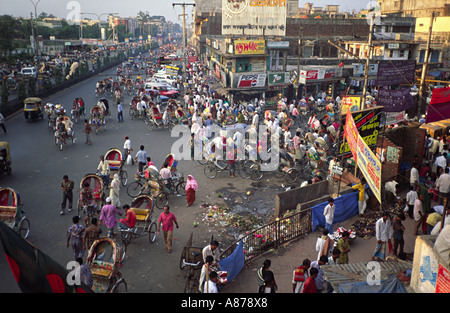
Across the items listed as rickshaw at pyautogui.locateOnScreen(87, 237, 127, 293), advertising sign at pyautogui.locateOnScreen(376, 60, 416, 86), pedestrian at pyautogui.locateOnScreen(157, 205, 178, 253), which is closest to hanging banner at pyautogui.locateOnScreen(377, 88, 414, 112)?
advertising sign at pyautogui.locateOnScreen(376, 60, 416, 86)

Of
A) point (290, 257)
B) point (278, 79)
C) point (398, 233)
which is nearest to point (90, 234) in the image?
point (290, 257)

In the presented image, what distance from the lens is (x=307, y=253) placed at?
1017cm

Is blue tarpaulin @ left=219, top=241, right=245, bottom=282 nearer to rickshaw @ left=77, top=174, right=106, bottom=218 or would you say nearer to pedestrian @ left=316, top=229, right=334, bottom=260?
pedestrian @ left=316, top=229, right=334, bottom=260

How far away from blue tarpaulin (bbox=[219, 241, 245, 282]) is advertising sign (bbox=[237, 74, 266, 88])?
73.1 ft

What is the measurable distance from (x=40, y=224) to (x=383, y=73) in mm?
18128

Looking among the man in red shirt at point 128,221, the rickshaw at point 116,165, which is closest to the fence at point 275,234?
the man in red shirt at point 128,221

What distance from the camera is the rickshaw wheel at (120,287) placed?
8.01 m

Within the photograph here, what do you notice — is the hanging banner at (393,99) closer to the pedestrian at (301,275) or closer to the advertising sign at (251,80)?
the pedestrian at (301,275)

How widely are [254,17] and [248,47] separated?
12223 millimetres

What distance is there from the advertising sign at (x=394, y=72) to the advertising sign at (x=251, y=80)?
444 inches
